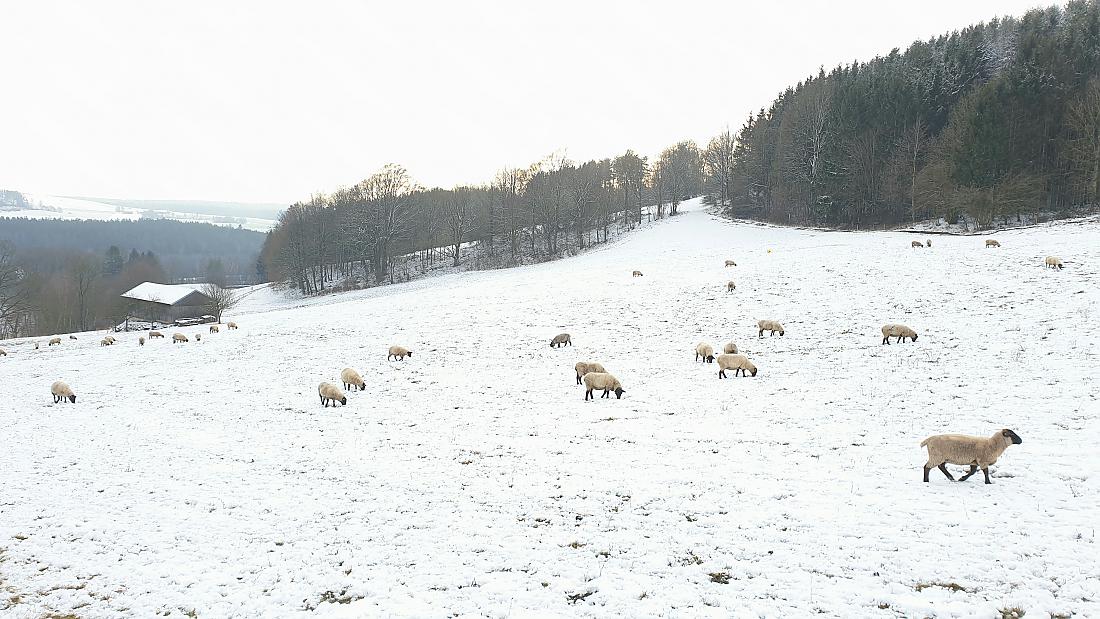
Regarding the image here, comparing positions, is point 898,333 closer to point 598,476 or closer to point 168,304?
point 598,476

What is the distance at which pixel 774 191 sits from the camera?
77.2 meters

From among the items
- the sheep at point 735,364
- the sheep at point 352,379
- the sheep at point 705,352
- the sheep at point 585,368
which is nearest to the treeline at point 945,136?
the sheep at point 705,352

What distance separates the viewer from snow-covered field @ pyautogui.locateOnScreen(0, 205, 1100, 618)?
777 cm

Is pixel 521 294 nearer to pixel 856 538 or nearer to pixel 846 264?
pixel 846 264

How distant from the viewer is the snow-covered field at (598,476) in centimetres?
777

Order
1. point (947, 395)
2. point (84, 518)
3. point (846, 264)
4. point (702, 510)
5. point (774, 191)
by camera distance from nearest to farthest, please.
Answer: point (702, 510) < point (84, 518) < point (947, 395) < point (846, 264) < point (774, 191)

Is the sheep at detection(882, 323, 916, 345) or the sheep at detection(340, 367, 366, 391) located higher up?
the sheep at detection(882, 323, 916, 345)

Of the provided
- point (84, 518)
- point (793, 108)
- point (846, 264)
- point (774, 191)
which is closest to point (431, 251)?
point (774, 191)

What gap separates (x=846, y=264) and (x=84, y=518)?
3811 cm

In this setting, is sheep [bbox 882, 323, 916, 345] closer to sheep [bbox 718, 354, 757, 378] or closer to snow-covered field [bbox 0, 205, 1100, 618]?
snow-covered field [bbox 0, 205, 1100, 618]

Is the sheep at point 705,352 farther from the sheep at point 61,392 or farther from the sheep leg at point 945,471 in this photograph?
the sheep at point 61,392

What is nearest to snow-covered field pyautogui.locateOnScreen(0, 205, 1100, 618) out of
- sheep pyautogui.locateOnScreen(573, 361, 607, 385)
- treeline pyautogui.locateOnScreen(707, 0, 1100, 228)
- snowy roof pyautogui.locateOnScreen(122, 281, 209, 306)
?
sheep pyautogui.locateOnScreen(573, 361, 607, 385)

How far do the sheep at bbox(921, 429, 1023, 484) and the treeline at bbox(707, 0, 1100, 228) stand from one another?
48.8 meters

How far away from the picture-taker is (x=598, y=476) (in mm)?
11703
